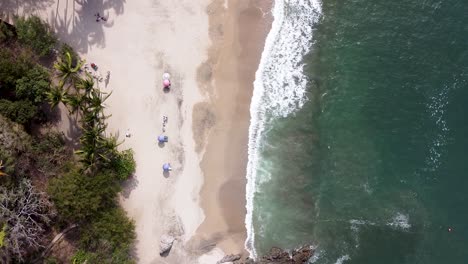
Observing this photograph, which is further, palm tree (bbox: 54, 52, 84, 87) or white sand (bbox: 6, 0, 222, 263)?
white sand (bbox: 6, 0, 222, 263)

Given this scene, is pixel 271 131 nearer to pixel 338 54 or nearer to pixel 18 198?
pixel 338 54

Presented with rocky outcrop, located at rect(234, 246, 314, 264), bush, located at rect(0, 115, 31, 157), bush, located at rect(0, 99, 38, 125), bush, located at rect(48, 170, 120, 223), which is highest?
bush, located at rect(0, 99, 38, 125)

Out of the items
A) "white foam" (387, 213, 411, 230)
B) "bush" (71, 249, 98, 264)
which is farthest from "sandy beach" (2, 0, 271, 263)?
"white foam" (387, 213, 411, 230)

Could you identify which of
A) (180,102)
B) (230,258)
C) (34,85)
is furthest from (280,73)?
(34,85)

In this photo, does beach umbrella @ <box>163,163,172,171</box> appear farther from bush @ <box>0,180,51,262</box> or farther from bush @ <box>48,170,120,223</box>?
bush @ <box>0,180,51,262</box>

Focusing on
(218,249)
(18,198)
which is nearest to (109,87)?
(18,198)

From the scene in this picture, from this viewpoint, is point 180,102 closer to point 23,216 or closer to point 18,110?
point 18,110
